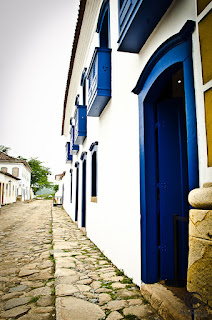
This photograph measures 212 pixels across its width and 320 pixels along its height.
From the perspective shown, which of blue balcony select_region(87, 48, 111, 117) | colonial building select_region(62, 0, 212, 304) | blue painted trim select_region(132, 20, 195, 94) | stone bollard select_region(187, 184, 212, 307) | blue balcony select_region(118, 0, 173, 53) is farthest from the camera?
blue balcony select_region(87, 48, 111, 117)

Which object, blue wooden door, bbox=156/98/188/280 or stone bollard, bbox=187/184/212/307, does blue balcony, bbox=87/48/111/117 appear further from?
stone bollard, bbox=187/184/212/307

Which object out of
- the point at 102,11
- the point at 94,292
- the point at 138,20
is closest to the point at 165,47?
the point at 138,20

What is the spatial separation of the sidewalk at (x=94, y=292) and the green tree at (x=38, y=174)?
2472 inches

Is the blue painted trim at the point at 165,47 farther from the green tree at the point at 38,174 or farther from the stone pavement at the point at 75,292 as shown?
the green tree at the point at 38,174

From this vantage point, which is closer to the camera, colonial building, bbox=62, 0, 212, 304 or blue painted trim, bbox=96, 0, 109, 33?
colonial building, bbox=62, 0, 212, 304

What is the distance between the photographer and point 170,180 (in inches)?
125

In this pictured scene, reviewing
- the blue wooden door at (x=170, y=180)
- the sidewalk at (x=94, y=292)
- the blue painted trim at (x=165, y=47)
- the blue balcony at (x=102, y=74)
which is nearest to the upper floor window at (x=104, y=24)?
the blue balcony at (x=102, y=74)

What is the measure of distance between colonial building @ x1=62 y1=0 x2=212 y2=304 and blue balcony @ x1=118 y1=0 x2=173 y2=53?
0.04 ft

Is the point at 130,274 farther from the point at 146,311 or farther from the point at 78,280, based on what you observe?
the point at 146,311

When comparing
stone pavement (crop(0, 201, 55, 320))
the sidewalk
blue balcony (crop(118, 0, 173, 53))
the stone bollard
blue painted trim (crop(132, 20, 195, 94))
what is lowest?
stone pavement (crop(0, 201, 55, 320))

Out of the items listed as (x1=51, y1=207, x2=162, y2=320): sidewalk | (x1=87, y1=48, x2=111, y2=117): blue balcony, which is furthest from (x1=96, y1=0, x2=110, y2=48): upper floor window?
(x1=51, y1=207, x2=162, y2=320): sidewalk

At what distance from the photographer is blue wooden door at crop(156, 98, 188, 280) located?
10.0 ft

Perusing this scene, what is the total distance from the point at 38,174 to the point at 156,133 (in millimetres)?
65286

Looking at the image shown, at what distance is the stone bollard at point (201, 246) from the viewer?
1583 mm
